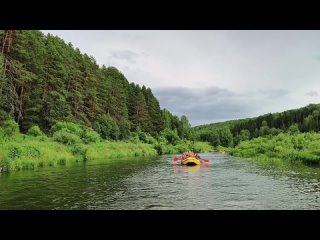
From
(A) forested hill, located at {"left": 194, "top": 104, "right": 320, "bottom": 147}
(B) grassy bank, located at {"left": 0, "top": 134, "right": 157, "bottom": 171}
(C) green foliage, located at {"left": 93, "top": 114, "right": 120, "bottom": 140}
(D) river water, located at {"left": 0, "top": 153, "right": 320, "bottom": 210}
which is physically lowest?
(D) river water, located at {"left": 0, "top": 153, "right": 320, "bottom": 210}

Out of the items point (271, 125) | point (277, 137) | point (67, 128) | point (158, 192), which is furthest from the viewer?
point (271, 125)

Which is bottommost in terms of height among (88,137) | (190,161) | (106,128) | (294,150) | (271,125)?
(190,161)

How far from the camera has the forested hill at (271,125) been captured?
12825 cm

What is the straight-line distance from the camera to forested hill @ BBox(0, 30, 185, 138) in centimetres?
4444

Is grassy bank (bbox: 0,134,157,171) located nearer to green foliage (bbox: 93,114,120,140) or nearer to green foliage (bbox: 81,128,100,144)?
green foliage (bbox: 81,128,100,144)

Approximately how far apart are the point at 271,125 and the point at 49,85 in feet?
424

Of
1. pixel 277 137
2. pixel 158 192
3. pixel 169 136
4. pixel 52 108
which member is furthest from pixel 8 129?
pixel 169 136

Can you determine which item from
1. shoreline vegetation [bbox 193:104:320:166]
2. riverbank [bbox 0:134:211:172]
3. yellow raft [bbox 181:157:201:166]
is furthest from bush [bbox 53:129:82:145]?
shoreline vegetation [bbox 193:104:320:166]

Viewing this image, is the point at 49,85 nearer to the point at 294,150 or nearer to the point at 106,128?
the point at 106,128

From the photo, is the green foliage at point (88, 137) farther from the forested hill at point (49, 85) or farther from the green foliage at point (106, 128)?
the green foliage at point (106, 128)

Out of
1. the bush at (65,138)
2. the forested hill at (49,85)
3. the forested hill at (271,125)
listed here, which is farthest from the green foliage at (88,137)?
the forested hill at (271,125)

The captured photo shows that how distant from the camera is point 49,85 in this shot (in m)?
53.2

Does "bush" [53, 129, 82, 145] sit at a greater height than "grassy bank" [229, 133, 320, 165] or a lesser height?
greater

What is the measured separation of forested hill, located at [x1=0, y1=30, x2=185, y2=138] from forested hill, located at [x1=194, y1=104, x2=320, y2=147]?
5793 cm
